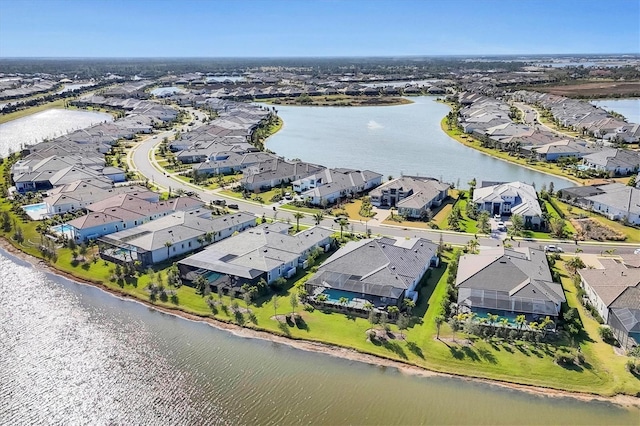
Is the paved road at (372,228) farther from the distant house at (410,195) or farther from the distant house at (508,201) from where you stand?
the distant house at (508,201)

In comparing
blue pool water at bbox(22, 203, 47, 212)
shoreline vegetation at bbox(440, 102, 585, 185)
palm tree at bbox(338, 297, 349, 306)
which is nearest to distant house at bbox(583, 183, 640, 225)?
shoreline vegetation at bbox(440, 102, 585, 185)

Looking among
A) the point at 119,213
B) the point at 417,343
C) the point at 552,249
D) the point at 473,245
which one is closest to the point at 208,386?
the point at 417,343

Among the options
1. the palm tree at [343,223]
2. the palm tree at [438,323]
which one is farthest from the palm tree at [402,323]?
the palm tree at [343,223]

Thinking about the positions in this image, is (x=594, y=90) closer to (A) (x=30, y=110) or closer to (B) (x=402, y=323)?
(B) (x=402, y=323)

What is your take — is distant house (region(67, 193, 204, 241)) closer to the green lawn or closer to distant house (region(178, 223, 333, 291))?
distant house (region(178, 223, 333, 291))

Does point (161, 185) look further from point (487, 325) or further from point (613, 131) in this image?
point (613, 131)

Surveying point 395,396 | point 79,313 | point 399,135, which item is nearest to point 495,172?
point 399,135
